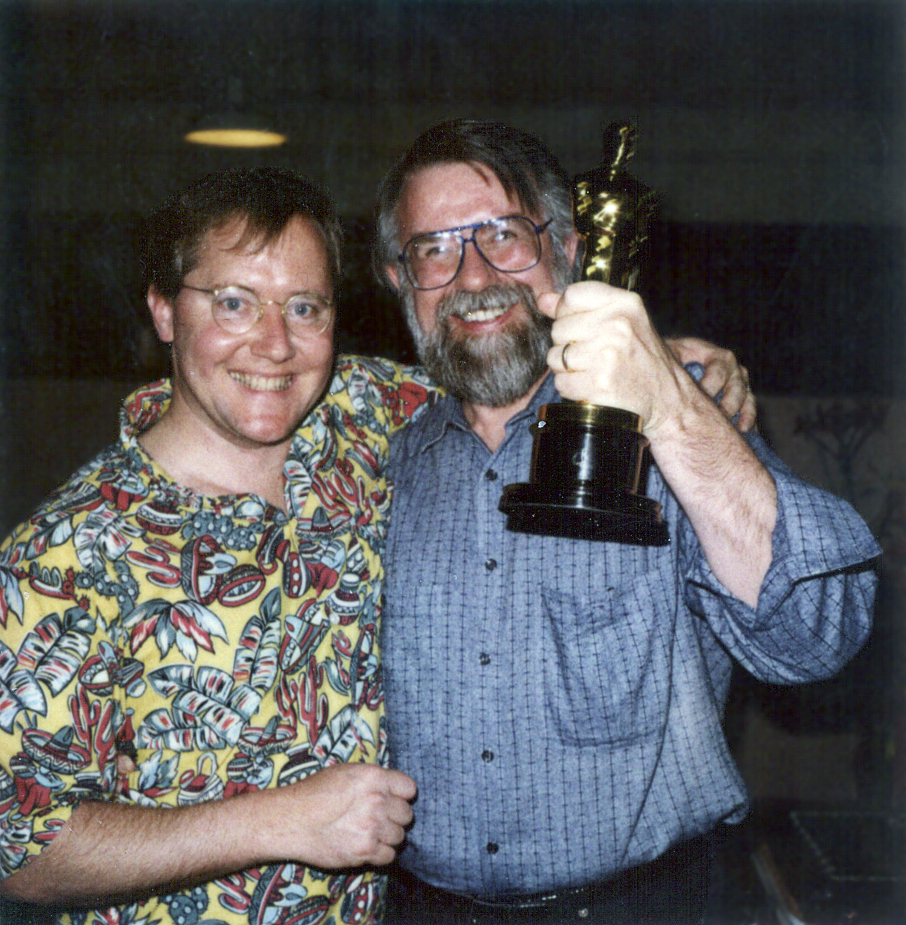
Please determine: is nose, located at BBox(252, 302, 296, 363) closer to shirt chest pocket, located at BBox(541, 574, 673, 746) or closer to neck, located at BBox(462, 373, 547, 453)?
neck, located at BBox(462, 373, 547, 453)

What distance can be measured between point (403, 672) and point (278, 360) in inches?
27.3

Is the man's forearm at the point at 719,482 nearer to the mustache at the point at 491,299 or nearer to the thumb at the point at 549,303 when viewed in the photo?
the thumb at the point at 549,303

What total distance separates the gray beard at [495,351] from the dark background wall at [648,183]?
2.64 metres

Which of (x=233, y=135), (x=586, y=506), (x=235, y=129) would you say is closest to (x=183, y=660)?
(x=586, y=506)

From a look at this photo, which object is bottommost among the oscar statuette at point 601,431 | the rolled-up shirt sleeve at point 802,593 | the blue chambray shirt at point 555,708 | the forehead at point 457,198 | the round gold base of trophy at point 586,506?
the blue chambray shirt at point 555,708

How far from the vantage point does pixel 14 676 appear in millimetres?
1421

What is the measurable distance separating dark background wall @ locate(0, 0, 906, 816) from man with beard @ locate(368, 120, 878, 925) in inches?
104

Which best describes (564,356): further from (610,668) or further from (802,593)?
(610,668)

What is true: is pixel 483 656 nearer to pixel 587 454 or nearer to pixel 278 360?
pixel 587 454

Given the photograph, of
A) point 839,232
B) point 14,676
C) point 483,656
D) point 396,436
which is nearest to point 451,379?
point 396,436

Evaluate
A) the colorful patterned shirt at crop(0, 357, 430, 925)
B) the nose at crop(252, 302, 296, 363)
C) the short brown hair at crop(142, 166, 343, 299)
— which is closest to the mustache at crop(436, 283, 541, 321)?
the short brown hair at crop(142, 166, 343, 299)

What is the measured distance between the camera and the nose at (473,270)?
1.92 metres

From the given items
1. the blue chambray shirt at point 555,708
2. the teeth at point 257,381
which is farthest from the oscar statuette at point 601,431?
the teeth at point 257,381

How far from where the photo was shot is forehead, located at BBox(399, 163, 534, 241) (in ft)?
6.36
